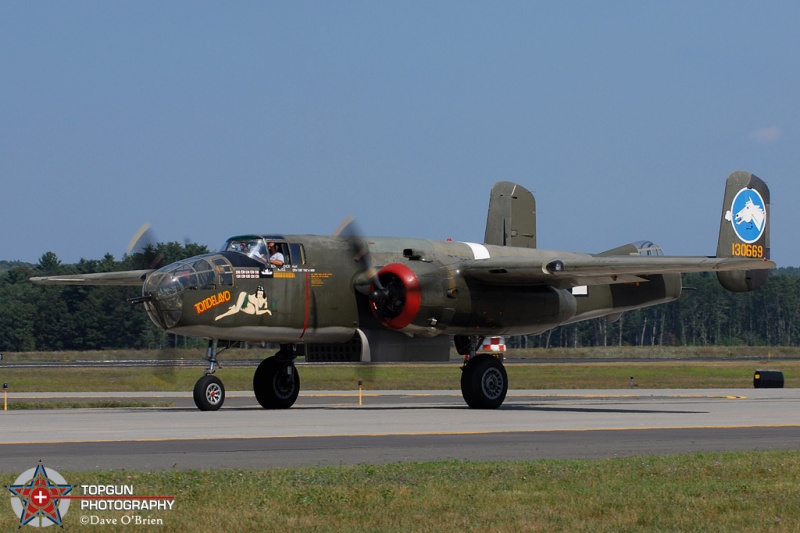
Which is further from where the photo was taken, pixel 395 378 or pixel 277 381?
pixel 395 378

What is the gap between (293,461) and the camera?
17203 millimetres

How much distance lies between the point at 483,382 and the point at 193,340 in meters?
99.5

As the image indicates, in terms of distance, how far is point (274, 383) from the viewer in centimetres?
3234

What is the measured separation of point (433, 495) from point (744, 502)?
3.65m

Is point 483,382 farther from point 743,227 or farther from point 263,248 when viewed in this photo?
point 743,227

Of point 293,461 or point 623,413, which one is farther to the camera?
point 623,413

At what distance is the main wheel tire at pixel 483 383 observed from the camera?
31.8 metres

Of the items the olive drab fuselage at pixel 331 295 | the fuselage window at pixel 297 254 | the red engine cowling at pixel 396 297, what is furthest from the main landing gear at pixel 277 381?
the red engine cowling at pixel 396 297

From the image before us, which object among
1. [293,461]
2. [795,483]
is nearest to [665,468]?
[795,483]

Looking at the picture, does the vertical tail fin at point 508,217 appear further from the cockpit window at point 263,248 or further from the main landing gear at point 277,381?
the cockpit window at point 263,248

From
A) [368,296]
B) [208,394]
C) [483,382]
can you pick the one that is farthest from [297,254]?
[483,382]

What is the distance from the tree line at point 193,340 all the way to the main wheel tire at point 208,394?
82.8 metres

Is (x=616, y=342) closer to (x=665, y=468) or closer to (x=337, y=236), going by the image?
(x=337, y=236)

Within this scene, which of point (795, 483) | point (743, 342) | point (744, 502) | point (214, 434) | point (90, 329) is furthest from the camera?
point (743, 342)
